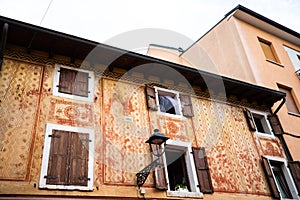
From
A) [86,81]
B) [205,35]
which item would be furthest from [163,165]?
[205,35]

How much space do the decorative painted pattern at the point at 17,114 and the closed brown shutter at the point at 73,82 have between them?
61 cm

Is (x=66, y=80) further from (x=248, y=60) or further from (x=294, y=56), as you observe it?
(x=294, y=56)

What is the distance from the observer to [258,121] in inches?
471

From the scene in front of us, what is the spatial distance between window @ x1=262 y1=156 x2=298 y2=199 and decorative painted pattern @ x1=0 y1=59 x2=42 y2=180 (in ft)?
24.6

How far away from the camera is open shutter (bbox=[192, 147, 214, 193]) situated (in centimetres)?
836

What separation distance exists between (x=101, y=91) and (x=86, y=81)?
1.75ft

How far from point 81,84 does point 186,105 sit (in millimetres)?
3642

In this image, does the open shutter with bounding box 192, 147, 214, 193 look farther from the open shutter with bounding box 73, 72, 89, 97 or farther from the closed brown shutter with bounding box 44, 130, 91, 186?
the open shutter with bounding box 73, 72, 89, 97

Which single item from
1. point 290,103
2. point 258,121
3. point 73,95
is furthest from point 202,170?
point 290,103

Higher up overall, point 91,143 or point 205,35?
point 205,35

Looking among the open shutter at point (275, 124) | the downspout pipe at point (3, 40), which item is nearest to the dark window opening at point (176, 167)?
the open shutter at point (275, 124)

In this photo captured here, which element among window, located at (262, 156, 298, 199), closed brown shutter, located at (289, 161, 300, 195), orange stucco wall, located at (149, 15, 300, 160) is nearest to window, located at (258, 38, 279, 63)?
orange stucco wall, located at (149, 15, 300, 160)

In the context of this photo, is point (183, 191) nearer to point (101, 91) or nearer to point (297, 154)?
point (101, 91)

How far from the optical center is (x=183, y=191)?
8031mm
